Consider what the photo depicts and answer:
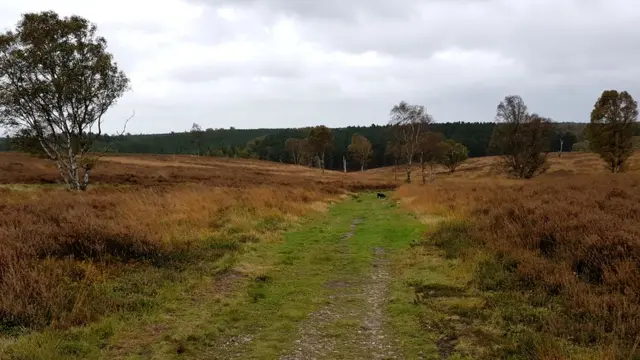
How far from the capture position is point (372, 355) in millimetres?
6184

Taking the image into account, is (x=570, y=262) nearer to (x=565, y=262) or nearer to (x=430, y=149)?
(x=565, y=262)

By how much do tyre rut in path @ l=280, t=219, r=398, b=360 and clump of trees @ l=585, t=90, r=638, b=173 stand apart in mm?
53947

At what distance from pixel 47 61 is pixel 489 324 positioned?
33.0m

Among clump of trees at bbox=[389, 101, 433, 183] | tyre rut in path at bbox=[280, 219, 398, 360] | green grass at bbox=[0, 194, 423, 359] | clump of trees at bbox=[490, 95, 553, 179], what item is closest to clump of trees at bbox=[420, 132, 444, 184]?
clump of trees at bbox=[389, 101, 433, 183]

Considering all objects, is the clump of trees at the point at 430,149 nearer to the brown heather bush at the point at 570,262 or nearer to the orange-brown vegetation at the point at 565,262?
the orange-brown vegetation at the point at 565,262

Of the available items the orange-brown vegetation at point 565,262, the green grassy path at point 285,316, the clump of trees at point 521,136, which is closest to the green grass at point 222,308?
the green grassy path at point 285,316

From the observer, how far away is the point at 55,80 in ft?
97.2

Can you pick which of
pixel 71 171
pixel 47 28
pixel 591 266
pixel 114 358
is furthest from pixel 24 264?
pixel 47 28

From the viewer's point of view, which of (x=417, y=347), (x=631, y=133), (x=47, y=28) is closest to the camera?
(x=417, y=347)

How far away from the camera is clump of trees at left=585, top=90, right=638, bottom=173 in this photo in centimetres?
5178

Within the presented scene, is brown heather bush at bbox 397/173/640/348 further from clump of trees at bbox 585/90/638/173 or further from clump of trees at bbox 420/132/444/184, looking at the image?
clump of trees at bbox 420/132/444/184

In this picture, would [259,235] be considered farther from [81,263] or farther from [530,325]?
[530,325]

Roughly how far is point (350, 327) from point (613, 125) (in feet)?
189

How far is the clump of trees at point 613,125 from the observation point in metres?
51.8
